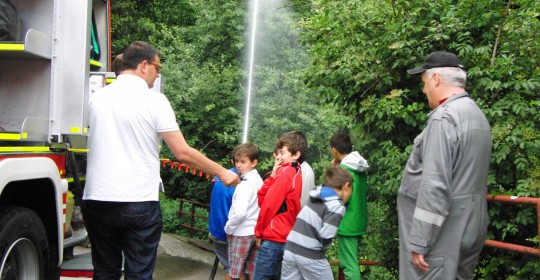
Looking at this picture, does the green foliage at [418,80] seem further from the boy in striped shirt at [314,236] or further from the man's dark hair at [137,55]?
the man's dark hair at [137,55]

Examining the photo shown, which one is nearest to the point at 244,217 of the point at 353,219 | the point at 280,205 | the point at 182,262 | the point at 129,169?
the point at 280,205

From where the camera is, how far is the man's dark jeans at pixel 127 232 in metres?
3.79

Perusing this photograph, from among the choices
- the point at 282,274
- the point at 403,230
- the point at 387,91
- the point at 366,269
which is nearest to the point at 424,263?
the point at 403,230

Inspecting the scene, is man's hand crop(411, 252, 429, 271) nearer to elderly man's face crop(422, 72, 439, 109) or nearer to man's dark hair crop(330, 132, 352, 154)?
elderly man's face crop(422, 72, 439, 109)

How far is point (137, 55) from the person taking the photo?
4.02 metres

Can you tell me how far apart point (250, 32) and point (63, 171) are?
30.3 feet

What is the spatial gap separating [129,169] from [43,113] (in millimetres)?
848

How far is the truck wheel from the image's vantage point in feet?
11.8

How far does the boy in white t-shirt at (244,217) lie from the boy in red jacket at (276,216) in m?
0.46

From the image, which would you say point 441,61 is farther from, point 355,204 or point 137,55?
point 355,204

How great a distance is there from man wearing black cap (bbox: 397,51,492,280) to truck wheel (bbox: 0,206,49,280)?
7.27 feet

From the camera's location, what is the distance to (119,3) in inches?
664

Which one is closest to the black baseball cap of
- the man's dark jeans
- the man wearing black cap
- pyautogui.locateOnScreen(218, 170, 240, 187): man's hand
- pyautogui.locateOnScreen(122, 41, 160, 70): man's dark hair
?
the man wearing black cap

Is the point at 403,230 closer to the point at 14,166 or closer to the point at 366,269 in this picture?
the point at 14,166
